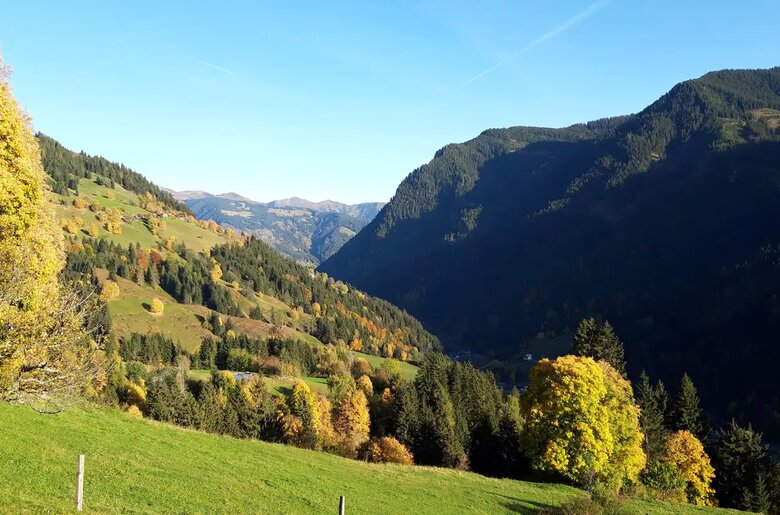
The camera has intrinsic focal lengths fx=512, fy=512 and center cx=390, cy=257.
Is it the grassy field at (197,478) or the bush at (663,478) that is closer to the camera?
the grassy field at (197,478)

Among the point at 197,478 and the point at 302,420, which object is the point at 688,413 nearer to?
the point at 302,420

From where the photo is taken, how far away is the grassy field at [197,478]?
21484mm

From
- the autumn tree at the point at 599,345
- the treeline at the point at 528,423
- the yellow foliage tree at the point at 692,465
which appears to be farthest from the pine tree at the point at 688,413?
the autumn tree at the point at 599,345

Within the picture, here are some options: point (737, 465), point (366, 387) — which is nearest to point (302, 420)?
point (366, 387)

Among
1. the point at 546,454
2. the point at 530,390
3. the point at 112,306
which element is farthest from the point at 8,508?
the point at 112,306

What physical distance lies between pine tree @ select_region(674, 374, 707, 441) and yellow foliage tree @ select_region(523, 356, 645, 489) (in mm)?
29240

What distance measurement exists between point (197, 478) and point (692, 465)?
69.9 m

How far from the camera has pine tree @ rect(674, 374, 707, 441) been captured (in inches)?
3258

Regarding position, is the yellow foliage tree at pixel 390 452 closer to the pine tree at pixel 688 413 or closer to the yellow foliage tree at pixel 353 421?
the yellow foliage tree at pixel 353 421

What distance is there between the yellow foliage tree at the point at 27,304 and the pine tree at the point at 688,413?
291ft

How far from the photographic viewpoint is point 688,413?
3282 inches

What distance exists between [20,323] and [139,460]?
47.1 ft

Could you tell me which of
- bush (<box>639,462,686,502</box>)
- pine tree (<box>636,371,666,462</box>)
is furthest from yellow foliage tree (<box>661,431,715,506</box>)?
bush (<box>639,462,686,502</box>)

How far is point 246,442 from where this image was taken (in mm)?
41875
